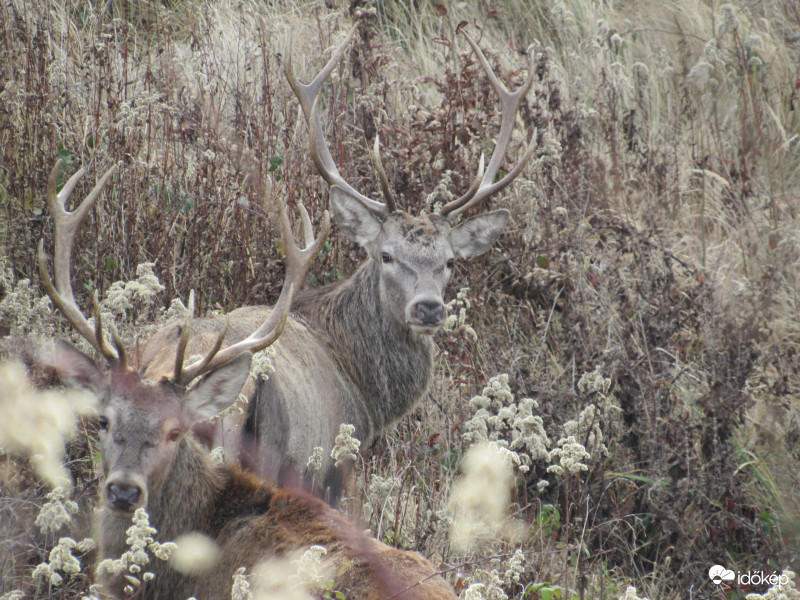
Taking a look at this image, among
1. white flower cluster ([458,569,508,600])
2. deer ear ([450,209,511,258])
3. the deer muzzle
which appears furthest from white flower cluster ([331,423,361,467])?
deer ear ([450,209,511,258])

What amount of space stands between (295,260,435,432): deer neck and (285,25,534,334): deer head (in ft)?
0.35

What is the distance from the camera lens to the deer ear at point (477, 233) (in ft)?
20.1

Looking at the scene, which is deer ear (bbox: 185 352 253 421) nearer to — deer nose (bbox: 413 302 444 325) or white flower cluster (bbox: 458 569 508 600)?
white flower cluster (bbox: 458 569 508 600)

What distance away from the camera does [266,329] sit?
4543mm

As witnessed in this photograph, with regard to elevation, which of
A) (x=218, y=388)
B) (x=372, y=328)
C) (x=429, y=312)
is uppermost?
(x=429, y=312)

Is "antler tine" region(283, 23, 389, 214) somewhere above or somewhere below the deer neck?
above

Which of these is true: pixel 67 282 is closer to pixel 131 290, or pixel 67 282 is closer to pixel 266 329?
pixel 131 290

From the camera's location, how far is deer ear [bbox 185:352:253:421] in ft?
13.5

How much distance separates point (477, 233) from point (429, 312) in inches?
33.6

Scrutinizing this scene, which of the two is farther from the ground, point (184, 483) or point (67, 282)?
point (67, 282)

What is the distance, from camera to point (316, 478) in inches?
198

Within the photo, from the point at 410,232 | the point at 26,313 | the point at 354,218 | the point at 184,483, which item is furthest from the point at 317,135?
the point at 184,483

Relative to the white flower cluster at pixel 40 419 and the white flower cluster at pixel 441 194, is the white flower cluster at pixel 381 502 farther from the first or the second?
the white flower cluster at pixel 441 194

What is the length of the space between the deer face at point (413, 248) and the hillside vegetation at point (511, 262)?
0.98 feet
